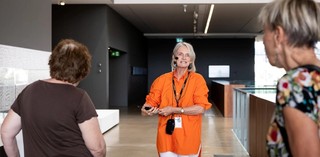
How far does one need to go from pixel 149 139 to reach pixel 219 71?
13.5m

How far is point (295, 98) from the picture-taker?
1.02 m

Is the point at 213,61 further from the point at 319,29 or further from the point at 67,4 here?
the point at 319,29

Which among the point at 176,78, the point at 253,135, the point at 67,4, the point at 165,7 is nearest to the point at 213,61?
the point at 165,7

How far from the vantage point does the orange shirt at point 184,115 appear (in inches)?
103

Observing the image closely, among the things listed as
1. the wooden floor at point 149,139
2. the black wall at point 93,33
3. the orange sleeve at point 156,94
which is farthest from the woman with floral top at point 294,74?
the black wall at point 93,33

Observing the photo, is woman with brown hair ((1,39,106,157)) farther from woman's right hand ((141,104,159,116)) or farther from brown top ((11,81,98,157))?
woman's right hand ((141,104,159,116))

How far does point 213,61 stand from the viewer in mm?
20109

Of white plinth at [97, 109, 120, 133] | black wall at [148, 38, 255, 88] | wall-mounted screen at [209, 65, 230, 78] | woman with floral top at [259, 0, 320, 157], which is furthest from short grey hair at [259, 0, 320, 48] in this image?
wall-mounted screen at [209, 65, 230, 78]

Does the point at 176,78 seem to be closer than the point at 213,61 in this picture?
Yes

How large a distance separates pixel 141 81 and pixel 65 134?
1653 cm

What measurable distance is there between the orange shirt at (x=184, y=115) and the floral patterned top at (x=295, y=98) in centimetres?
151

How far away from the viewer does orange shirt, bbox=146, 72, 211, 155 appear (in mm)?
2605

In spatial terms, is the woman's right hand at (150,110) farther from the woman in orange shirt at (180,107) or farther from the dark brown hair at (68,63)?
the dark brown hair at (68,63)

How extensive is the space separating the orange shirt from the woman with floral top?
148 cm
